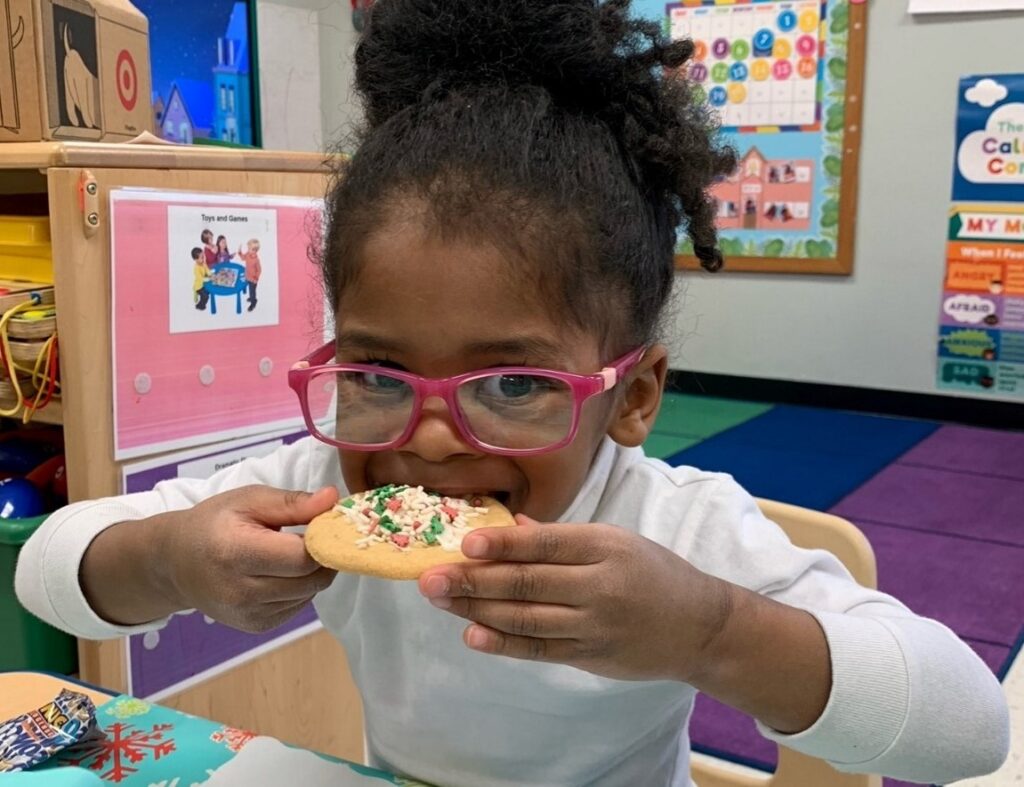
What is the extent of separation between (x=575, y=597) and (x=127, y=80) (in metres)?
1.33

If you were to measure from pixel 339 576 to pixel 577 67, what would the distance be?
0.52m

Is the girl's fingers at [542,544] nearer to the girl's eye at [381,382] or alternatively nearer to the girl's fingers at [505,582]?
the girl's fingers at [505,582]

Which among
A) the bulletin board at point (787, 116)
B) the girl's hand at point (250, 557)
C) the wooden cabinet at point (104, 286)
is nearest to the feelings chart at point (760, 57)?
the bulletin board at point (787, 116)

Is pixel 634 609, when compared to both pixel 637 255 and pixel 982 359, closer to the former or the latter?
pixel 637 255

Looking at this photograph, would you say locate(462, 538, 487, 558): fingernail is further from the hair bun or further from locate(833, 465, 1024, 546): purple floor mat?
locate(833, 465, 1024, 546): purple floor mat

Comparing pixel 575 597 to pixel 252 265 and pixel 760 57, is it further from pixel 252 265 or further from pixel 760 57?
pixel 760 57

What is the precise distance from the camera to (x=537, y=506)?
2.69 ft

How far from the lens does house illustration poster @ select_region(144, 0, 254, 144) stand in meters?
4.07

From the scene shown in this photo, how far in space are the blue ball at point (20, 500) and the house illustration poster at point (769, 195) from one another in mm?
3125

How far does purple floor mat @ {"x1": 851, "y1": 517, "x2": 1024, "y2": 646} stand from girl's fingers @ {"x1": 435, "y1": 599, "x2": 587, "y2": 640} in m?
1.78

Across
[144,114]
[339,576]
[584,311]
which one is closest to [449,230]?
[584,311]

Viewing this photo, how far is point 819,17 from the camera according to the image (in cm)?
396

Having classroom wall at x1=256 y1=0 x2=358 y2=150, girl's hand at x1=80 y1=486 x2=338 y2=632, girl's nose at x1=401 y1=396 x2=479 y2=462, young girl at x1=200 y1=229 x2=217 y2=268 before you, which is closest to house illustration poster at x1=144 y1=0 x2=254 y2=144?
classroom wall at x1=256 y1=0 x2=358 y2=150

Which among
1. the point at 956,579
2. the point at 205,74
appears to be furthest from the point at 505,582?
the point at 205,74
